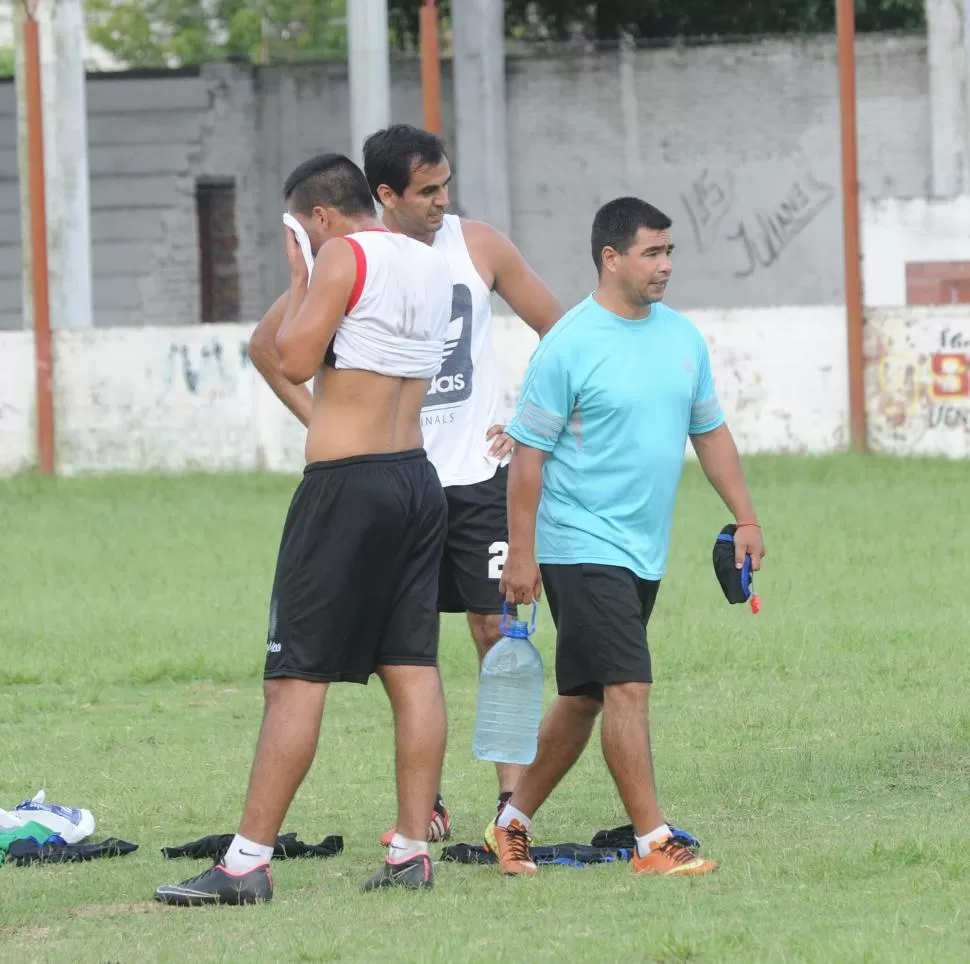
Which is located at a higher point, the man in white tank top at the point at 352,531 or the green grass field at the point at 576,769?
the man in white tank top at the point at 352,531

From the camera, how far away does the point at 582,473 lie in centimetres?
612

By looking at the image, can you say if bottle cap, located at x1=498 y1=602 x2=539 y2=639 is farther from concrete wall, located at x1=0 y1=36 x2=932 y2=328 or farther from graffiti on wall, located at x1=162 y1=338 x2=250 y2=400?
concrete wall, located at x1=0 y1=36 x2=932 y2=328

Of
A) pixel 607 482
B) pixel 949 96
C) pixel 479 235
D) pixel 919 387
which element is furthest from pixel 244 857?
pixel 949 96

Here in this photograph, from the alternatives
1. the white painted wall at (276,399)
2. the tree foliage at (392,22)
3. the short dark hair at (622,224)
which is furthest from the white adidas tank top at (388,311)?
the tree foliage at (392,22)

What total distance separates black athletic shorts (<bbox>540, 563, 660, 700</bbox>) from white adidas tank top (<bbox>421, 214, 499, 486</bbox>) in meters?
0.88

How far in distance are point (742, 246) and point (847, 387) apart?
25.2 feet

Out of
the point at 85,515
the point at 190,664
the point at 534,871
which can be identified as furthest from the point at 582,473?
the point at 85,515

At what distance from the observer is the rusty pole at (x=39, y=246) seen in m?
23.1

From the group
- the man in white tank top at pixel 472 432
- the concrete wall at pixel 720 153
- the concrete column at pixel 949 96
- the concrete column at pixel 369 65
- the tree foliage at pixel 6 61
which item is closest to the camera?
the man in white tank top at pixel 472 432

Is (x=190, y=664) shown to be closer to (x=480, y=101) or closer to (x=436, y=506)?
(x=436, y=506)

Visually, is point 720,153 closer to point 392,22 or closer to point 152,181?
point 392,22

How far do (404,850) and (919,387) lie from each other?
16903 mm

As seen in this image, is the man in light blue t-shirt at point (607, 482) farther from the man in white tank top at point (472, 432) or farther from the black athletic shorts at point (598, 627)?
the man in white tank top at point (472, 432)

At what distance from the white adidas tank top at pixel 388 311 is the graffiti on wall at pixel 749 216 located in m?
23.8
